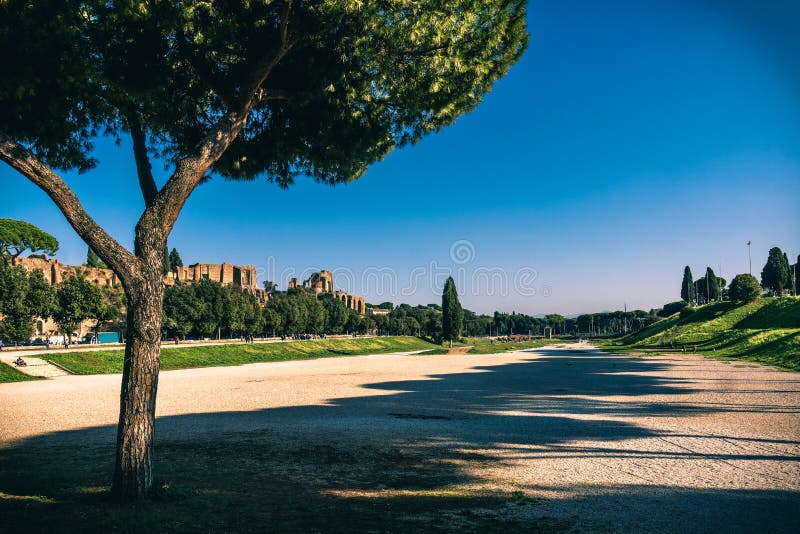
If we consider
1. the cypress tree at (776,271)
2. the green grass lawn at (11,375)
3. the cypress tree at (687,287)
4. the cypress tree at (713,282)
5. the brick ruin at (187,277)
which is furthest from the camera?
the cypress tree at (687,287)

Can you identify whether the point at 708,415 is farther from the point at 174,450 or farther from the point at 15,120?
the point at 15,120

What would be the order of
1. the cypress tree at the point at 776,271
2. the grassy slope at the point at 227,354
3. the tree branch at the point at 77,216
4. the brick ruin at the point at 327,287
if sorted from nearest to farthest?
the tree branch at the point at 77,216, the grassy slope at the point at 227,354, the cypress tree at the point at 776,271, the brick ruin at the point at 327,287

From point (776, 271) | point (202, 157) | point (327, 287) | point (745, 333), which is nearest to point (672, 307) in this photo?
point (776, 271)

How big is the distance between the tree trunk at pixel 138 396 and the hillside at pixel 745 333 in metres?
32.1

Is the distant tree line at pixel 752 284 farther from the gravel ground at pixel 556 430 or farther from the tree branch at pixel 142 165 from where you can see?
the tree branch at pixel 142 165

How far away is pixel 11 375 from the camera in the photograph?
26141 millimetres

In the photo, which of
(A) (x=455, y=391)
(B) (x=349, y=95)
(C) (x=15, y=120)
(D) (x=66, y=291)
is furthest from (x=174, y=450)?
(D) (x=66, y=291)

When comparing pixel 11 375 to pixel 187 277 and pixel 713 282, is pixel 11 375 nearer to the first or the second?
pixel 187 277

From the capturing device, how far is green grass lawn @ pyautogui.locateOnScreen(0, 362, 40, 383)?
25517mm

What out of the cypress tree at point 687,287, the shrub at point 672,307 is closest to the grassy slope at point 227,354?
the shrub at point 672,307

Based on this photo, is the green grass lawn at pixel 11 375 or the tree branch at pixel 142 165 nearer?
the tree branch at pixel 142 165

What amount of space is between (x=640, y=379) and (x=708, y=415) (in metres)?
11.9

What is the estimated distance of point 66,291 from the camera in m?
46.3

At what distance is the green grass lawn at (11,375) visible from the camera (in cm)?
2552
